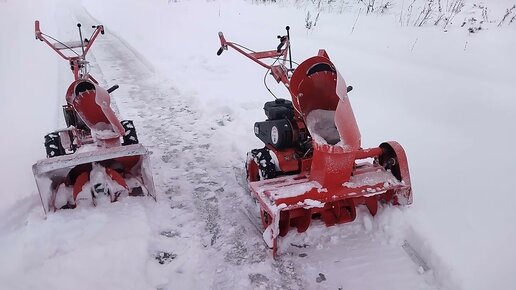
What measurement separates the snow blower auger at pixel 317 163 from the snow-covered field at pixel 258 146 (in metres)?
0.20

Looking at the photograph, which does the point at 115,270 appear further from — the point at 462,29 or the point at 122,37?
the point at 122,37

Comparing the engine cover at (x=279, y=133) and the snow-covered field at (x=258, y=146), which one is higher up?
the engine cover at (x=279, y=133)

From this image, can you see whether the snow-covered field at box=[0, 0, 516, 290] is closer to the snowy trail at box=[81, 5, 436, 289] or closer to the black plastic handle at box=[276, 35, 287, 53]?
the snowy trail at box=[81, 5, 436, 289]

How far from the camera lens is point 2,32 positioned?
14.2m

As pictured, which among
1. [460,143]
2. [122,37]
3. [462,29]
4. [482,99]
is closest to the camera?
[460,143]

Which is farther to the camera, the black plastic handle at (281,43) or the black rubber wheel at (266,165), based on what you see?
the black plastic handle at (281,43)

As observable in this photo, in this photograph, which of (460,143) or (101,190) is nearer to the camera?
(101,190)

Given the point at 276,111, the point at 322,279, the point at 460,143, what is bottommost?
the point at 322,279

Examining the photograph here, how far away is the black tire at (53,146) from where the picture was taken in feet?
14.9

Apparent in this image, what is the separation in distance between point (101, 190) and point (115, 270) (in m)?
1.13

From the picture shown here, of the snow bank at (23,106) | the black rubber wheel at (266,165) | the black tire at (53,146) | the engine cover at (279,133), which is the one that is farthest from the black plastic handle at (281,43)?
the snow bank at (23,106)

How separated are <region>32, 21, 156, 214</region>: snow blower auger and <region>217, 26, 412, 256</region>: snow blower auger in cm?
124

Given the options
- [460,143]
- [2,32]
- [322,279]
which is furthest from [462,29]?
[2,32]

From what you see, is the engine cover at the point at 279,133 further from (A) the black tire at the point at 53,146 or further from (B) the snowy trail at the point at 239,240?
(A) the black tire at the point at 53,146
